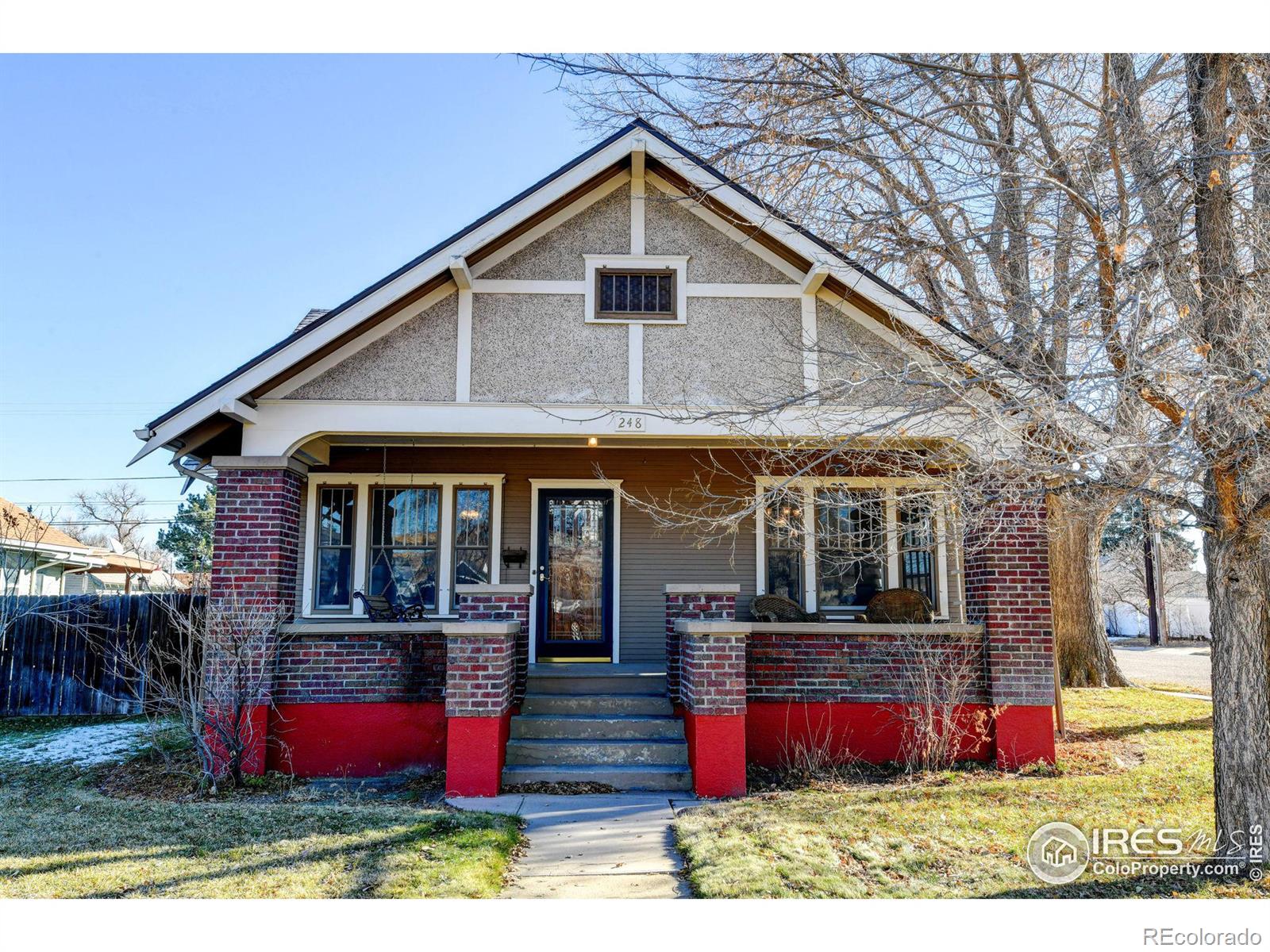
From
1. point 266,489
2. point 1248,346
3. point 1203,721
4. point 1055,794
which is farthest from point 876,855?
point 1203,721

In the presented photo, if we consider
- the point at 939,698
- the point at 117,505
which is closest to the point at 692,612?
the point at 939,698

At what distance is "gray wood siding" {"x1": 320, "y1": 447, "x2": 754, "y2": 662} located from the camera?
10.3 m

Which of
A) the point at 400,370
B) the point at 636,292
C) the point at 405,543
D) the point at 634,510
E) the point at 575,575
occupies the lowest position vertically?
the point at 575,575

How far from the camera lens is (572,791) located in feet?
23.9

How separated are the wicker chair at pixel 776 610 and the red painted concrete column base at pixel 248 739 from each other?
530 cm

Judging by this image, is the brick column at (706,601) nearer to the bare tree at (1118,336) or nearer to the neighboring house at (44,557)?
the bare tree at (1118,336)

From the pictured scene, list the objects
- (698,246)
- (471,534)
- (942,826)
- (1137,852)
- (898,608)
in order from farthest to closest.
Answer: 1. (471,534)
2. (898,608)
3. (698,246)
4. (942,826)
5. (1137,852)

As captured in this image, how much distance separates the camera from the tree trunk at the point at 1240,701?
523 cm

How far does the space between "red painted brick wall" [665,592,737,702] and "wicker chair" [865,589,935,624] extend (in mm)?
2143

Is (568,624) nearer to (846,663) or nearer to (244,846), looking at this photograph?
(846,663)

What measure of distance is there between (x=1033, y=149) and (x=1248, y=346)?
17.4ft

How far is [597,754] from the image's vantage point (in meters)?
7.73

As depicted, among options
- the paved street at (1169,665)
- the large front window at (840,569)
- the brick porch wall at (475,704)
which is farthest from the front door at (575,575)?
the paved street at (1169,665)

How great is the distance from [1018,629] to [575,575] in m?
5.10
